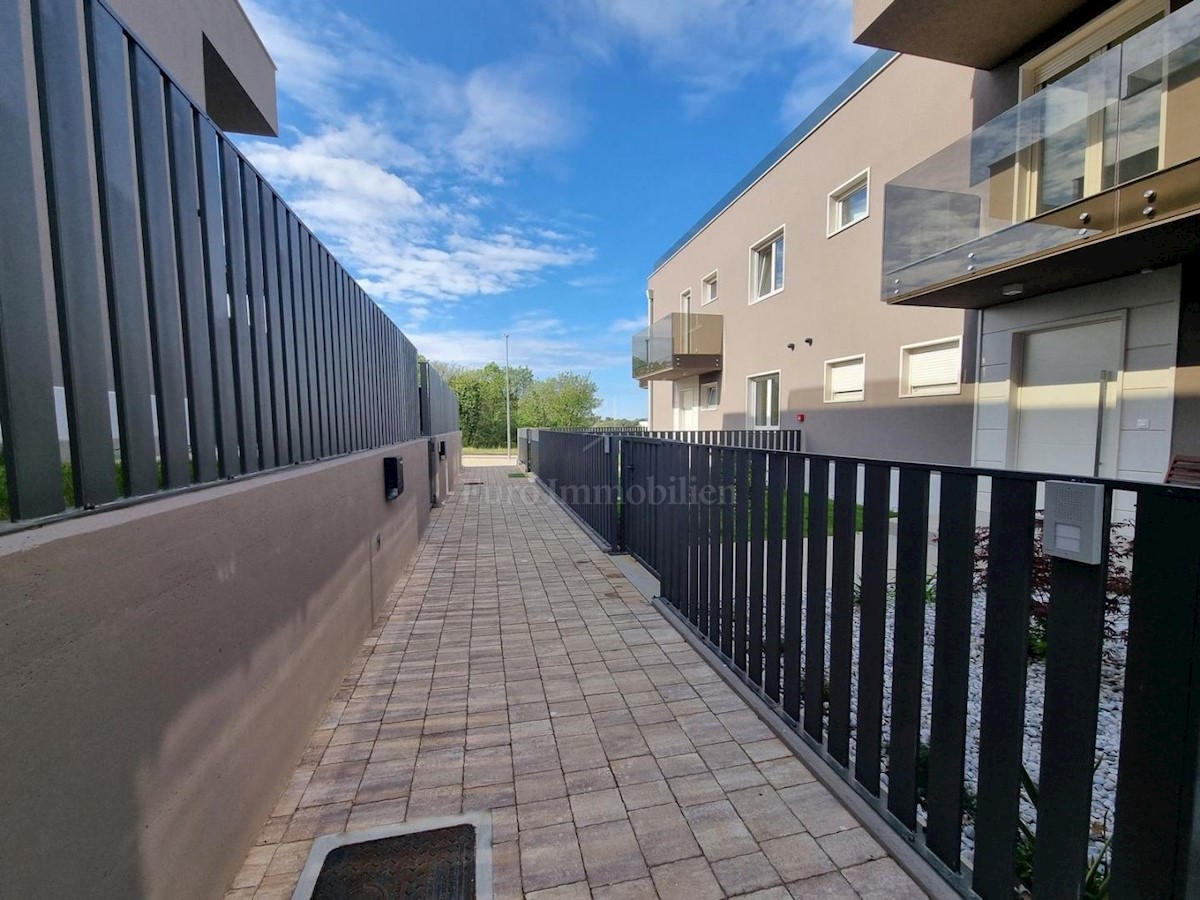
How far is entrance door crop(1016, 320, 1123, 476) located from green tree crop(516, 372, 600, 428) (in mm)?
19427

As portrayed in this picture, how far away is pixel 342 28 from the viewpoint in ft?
20.6

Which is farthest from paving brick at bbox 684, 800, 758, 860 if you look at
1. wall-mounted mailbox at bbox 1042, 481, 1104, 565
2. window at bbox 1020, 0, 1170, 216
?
window at bbox 1020, 0, 1170, 216

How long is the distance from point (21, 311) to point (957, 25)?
26.1ft

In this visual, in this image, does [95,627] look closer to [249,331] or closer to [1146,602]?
[249,331]

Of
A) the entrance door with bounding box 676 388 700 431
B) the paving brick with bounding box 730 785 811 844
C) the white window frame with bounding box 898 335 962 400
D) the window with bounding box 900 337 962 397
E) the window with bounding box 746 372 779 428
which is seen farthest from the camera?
the entrance door with bounding box 676 388 700 431

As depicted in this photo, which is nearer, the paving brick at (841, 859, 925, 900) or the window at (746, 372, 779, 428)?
the paving brick at (841, 859, 925, 900)

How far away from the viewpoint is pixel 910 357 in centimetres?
765

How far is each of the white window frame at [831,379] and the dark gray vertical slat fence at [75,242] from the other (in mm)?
9157

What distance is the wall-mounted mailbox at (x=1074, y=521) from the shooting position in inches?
42.1

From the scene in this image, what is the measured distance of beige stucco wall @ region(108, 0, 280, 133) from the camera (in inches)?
176

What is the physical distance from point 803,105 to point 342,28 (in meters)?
8.36

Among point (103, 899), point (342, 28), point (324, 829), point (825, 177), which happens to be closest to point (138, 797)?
point (103, 899)

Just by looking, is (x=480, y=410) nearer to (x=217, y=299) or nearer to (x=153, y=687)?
(x=217, y=299)

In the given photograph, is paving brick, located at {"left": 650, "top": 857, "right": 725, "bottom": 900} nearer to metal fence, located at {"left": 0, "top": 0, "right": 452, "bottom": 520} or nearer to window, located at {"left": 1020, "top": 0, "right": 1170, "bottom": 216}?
metal fence, located at {"left": 0, "top": 0, "right": 452, "bottom": 520}
